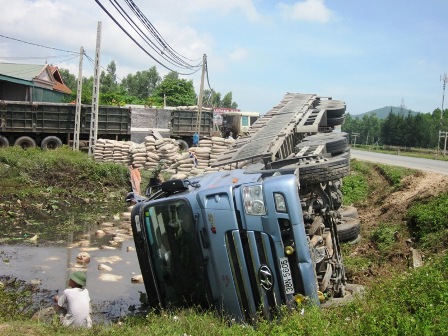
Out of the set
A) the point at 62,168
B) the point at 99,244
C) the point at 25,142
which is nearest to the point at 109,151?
the point at 62,168

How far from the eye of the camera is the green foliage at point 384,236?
30.4 ft

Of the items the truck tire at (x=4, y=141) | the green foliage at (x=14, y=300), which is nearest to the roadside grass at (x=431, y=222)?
the green foliage at (x=14, y=300)

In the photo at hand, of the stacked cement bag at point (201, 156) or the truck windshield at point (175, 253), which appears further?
the stacked cement bag at point (201, 156)

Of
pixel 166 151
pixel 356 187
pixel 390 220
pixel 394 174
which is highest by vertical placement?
pixel 166 151

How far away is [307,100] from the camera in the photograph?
1513cm

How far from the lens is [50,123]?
77.5 feet

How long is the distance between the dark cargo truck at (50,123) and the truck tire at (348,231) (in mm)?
16775

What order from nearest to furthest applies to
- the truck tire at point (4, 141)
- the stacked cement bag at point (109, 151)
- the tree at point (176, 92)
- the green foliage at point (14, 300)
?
the green foliage at point (14, 300) → the stacked cement bag at point (109, 151) → the truck tire at point (4, 141) → the tree at point (176, 92)

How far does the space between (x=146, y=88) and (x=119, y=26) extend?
6768cm

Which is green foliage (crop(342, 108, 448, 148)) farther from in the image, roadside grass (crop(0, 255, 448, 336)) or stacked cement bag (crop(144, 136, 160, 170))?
roadside grass (crop(0, 255, 448, 336))

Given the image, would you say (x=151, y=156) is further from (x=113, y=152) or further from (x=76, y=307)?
(x=76, y=307)

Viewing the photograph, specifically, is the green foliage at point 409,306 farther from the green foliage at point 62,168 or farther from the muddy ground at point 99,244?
the green foliage at point 62,168

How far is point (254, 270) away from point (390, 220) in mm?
6579

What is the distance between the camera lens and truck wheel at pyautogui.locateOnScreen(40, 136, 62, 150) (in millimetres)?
23469
